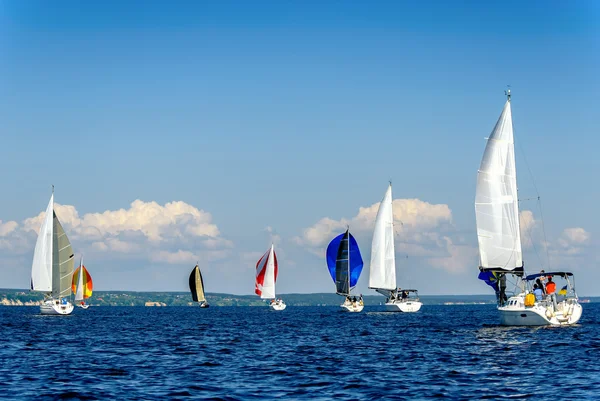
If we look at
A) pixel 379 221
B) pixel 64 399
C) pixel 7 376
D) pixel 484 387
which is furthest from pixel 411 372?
pixel 379 221

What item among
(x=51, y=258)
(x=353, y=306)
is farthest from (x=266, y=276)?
(x=51, y=258)

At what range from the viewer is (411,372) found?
37250mm

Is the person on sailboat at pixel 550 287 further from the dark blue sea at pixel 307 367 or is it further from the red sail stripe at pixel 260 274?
the red sail stripe at pixel 260 274

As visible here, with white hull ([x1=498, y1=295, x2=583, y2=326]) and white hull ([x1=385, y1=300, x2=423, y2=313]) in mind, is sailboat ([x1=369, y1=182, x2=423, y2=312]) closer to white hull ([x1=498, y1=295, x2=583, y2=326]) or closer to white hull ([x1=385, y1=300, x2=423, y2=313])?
white hull ([x1=385, y1=300, x2=423, y2=313])

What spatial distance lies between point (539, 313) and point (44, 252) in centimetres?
6672

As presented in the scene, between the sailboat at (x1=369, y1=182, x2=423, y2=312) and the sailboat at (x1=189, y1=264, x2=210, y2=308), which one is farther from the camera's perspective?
the sailboat at (x1=189, y1=264, x2=210, y2=308)

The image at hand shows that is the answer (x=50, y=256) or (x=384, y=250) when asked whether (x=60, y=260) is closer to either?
(x=50, y=256)

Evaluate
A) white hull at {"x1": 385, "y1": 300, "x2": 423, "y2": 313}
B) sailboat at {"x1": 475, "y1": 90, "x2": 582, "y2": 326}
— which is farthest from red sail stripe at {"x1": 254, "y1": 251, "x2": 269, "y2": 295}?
sailboat at {"x1": 475, "y1": 90, "x2": 582, "y2": 326}

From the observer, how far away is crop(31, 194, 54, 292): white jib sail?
103188 millimetres

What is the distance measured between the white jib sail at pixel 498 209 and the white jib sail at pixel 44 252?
59783 mm

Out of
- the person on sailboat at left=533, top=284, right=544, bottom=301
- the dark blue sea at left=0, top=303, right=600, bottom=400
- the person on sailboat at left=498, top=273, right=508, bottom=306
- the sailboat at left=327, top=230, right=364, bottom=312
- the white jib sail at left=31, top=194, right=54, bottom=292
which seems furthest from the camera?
the sailboat at left=327, top=230, right=364, bottom=312

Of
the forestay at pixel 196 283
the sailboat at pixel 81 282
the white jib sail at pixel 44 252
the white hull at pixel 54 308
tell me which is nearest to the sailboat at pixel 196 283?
the forestay at pixel 196 283

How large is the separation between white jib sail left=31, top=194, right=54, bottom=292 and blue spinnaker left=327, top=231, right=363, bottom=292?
42.9 m

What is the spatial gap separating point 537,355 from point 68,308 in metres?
81.3
